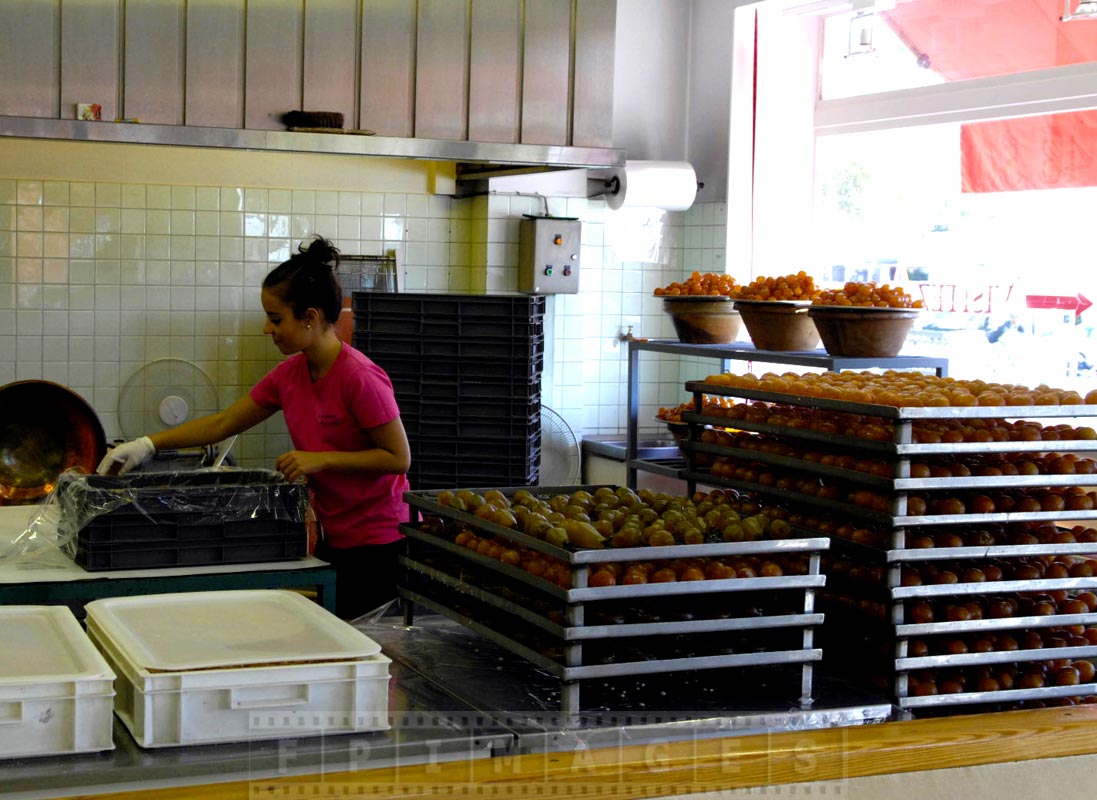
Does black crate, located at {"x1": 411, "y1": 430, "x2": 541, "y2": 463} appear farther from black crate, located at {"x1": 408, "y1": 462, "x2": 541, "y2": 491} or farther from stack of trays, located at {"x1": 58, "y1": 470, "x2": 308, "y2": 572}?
stack of trays, located at {"x1": 58, "y1": 470, "x2": 308, "y2": 572}

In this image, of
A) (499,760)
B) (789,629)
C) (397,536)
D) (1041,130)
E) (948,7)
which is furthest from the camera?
(948,7)

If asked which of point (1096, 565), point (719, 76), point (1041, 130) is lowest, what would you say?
point (1096, 565)

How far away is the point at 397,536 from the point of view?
366cm

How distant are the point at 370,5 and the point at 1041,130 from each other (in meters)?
3.10

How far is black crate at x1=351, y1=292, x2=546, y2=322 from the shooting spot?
19.0ft

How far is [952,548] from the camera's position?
2262mm

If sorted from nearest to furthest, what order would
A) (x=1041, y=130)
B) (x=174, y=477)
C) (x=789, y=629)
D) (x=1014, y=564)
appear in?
(x=789, y=629), (x=1014, y=564), (x=174, y=477), (x=1041, y=130)

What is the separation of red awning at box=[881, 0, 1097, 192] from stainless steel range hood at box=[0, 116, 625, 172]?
7.00 ft

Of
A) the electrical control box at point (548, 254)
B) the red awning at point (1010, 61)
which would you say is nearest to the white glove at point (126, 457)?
the electrical control box at point (548, 254)

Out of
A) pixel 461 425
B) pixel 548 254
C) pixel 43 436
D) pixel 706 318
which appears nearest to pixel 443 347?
pixel 461 425

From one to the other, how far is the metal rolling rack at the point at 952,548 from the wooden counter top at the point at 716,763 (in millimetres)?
113

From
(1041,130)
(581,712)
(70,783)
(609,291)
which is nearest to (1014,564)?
(581,712)

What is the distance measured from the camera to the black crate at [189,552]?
293cm

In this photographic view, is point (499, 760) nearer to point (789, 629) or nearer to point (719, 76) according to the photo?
point (789, 629)
